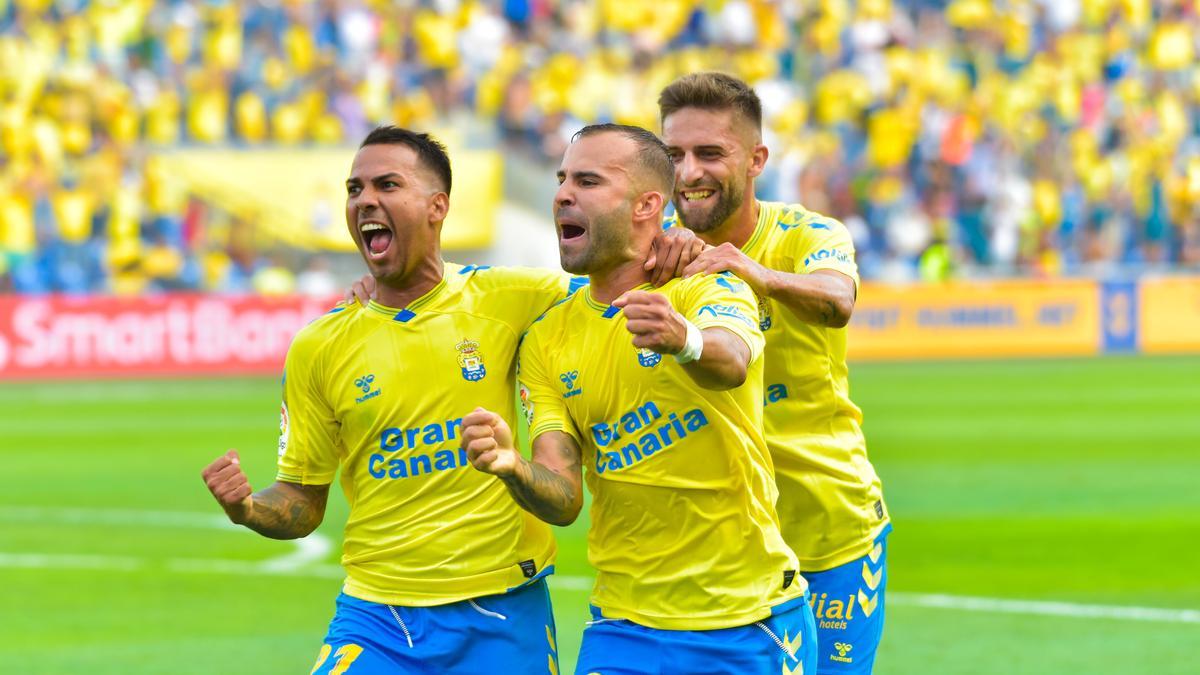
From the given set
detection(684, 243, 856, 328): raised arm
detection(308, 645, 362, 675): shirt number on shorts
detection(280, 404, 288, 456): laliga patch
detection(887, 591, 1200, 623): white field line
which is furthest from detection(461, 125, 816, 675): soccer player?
detection(887, 591, 1200, 623): white field line

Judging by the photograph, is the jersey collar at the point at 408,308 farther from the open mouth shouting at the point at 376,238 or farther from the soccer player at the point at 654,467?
the soccer player at the point at 654,467

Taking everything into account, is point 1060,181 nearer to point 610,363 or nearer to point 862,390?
point 862,390

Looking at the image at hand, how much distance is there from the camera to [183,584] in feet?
37.0

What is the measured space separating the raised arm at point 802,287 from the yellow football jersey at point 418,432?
2.28 ft

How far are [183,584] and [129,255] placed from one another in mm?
15640

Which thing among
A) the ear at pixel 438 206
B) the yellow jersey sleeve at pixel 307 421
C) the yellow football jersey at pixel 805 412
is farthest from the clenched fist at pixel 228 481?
the yellow football jersey at pixel 805 412

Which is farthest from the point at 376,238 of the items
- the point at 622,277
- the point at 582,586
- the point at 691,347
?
the point at 582,586

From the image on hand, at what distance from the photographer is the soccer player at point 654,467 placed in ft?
15.3

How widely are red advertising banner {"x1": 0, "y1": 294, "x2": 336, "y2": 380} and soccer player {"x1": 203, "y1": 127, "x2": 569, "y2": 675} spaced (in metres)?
19.9

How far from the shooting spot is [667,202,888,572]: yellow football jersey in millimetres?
5754

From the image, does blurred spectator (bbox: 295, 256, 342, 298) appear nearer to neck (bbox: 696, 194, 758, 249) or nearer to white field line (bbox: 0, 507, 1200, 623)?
white field line (bbox: 0, 507, 1200, 623)

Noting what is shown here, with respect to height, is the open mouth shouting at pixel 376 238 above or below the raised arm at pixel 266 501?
above

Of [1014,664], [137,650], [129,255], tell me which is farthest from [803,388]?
[129,255]

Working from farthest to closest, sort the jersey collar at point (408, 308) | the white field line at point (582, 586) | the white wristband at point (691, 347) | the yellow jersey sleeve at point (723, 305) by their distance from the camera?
the white field line at point (582, 586), the jersey collar at point (408, 308), the yellow jersey sleeve at point (723, 305), the white wristband at point (691, 347)
